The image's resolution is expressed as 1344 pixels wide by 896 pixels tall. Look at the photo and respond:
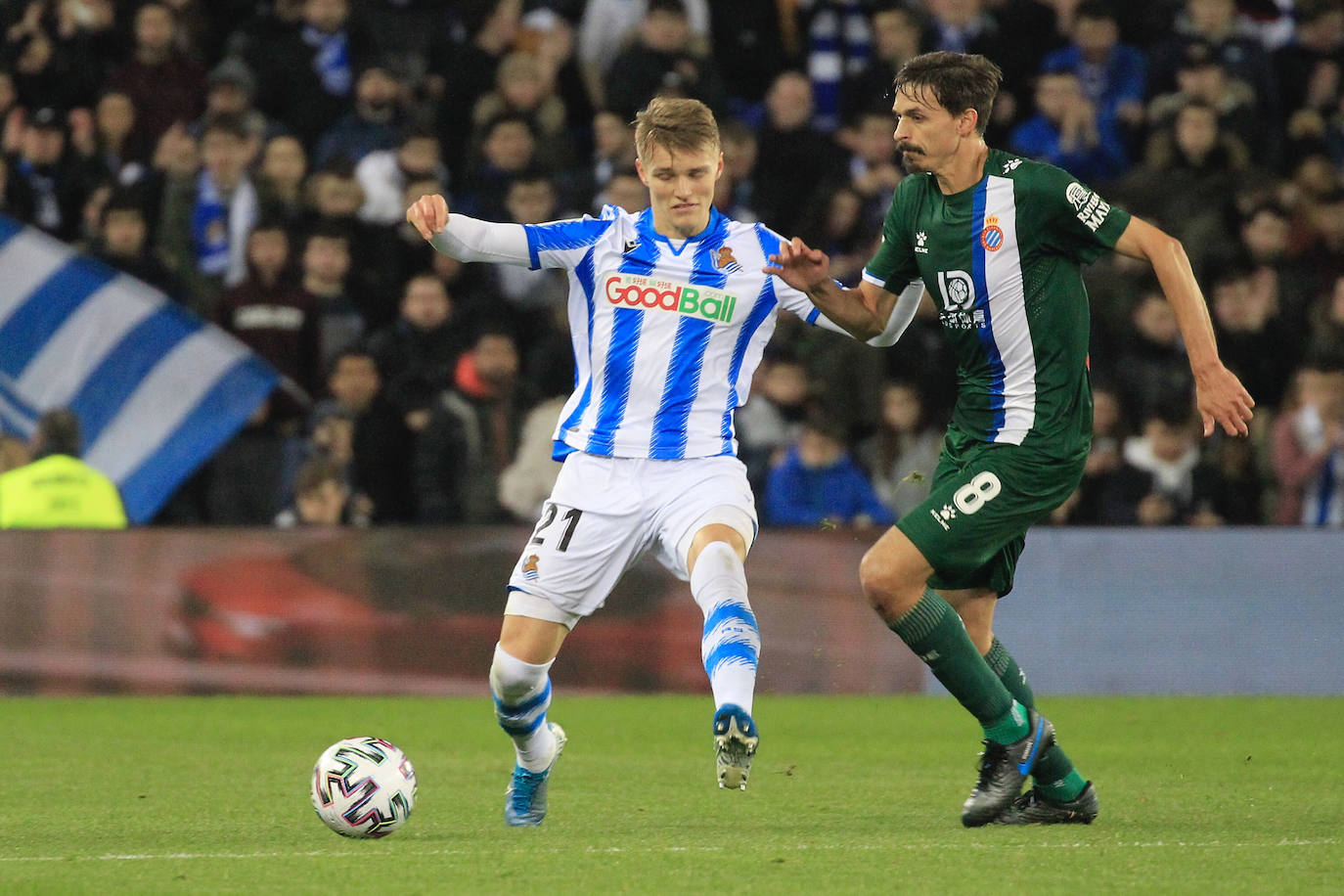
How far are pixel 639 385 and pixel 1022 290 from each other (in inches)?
46.8

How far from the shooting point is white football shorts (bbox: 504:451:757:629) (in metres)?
6.28

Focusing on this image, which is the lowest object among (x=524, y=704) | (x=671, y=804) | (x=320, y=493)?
(x=320, y=493)

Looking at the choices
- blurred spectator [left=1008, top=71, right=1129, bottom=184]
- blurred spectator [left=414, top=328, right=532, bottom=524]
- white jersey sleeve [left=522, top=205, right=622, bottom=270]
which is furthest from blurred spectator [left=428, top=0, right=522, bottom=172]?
white jersey sleeve [left=522, top=205, right=622, bottom=270]

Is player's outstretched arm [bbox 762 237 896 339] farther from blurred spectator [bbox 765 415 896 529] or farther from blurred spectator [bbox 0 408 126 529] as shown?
blurred spectator [bbox 0 408 126 529]

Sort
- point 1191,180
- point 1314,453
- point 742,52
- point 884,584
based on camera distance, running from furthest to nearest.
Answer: point 742,52, point 1191,180, point 1314,453, point 884,584

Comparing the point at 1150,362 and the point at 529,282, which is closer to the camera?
the point at 1150,362

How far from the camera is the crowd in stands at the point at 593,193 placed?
1224 cm

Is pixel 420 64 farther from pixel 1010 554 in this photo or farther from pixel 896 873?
pixel 896 873

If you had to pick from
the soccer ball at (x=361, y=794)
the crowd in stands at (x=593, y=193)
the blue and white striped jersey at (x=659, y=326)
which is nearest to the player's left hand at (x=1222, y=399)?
the blue and white striped jersey at (x=659, y=326)

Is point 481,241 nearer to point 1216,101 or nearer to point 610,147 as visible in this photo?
point 610,147

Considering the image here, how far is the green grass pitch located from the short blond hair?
206 centimetres

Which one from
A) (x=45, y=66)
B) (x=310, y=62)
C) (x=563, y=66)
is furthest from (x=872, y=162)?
(x=45, y=66)

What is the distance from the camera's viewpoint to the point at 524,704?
6.31 metres

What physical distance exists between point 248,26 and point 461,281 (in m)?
3.23
